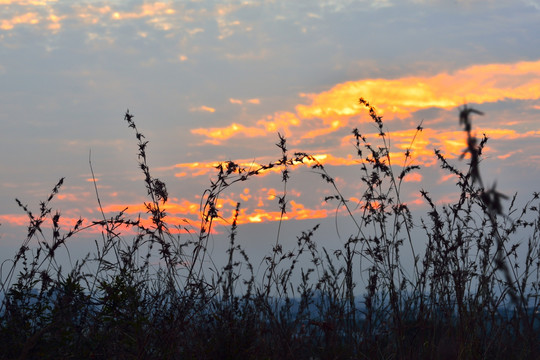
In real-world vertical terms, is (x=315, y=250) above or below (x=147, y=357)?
above

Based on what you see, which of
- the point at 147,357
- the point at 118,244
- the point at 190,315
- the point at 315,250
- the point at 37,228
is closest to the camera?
the point at 147,357

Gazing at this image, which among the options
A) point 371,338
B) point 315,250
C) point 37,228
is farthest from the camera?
point 315,250

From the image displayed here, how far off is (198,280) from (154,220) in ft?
2.55

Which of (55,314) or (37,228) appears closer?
(55,314)

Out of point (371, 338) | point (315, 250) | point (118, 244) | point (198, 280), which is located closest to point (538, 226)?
point (371, 338)

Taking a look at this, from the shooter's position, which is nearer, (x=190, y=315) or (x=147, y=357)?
(x=147, y=357)

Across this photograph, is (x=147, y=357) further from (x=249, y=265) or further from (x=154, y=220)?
(x=249, y=265)

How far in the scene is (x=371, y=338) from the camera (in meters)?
4.76

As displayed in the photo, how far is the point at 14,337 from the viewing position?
12.9ft

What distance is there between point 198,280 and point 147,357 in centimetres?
90

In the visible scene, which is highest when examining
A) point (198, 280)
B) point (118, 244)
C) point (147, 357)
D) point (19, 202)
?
point (19, 202)

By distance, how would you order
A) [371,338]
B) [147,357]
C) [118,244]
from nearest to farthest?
[147,357] < [371,338] < [118,244]

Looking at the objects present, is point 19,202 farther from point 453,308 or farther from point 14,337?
point 453,308

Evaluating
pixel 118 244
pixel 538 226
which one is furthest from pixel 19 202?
pixel 538 226
